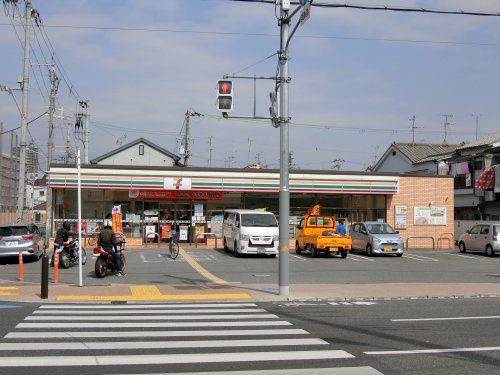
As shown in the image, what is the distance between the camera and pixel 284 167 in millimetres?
14719

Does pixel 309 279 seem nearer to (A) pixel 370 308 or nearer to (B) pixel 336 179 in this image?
(A) pixel 370 308

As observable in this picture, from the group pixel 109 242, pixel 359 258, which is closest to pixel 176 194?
pixel 359 258

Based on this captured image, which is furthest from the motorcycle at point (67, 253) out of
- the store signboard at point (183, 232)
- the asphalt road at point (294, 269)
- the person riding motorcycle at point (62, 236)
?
the store signboard at point (183, 232)

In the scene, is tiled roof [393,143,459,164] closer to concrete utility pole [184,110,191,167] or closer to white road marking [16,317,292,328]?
concrete utility pole [184,110,191,167]

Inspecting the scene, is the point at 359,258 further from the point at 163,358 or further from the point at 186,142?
the point at 186,142

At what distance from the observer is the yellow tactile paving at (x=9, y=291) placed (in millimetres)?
14296

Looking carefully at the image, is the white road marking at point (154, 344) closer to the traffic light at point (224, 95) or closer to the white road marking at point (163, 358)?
the white road marking at point (163, 358)

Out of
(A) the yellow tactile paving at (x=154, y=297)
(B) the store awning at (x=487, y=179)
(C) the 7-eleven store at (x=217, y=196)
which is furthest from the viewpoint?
(B) the store awning at (x=487, y=179)

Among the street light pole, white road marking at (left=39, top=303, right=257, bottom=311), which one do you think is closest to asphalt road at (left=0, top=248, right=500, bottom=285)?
the street light pole

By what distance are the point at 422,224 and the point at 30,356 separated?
29.6 meters

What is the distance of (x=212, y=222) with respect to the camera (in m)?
32.5

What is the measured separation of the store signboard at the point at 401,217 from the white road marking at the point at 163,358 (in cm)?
2677

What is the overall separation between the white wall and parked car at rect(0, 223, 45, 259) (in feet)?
123

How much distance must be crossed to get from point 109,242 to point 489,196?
1309 inches
